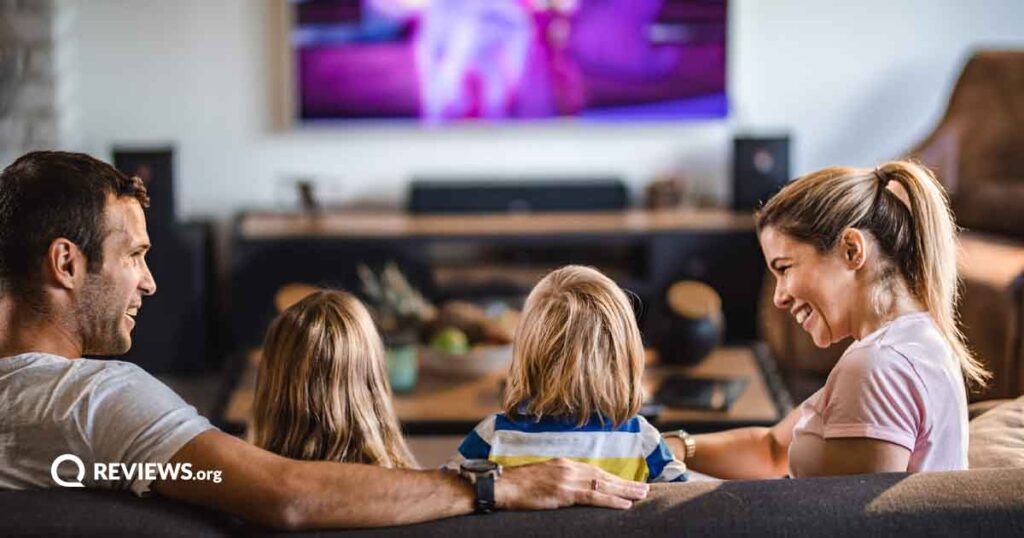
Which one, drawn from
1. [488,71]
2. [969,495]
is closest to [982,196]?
[488,71]

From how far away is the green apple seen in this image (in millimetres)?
3355

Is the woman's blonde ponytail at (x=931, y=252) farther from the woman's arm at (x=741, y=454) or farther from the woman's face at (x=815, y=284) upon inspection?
the woman's arm at (x=741, y=454)

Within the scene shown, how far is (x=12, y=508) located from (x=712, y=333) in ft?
7.39

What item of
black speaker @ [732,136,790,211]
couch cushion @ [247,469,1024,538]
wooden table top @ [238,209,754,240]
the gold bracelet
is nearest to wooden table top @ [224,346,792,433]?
the gold bracelet

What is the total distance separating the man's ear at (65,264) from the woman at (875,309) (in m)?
0.92

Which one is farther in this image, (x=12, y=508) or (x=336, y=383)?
(x=336, y=383)

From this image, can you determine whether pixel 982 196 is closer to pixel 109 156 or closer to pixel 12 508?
pixel 109 156

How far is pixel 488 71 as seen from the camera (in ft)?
17.9

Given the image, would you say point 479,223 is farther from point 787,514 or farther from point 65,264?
point 787,514

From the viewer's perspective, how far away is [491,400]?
3.12 meters

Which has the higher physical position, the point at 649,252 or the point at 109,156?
the point at 109,156

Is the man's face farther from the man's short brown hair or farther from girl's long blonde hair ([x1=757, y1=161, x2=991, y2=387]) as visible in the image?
girl's long blonde hair ([x1=757, y1=161, x2=991, y2=387])

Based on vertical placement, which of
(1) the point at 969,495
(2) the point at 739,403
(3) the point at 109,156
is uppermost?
(3) the point at 109,156

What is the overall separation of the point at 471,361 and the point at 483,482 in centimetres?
188
